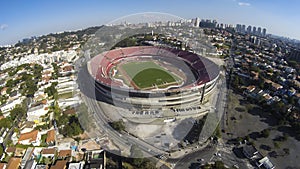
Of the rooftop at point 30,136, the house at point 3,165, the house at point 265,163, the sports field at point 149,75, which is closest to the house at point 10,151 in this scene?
the rooftop at point 30,136

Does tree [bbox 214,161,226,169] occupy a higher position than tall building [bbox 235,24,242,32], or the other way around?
tall building [bbox 235,24,242,32]

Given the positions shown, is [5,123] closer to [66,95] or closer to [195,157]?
[66,95]

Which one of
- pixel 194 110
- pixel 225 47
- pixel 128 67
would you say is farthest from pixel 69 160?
pixel 225 47

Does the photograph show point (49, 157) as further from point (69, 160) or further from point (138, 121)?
point (138, 121)

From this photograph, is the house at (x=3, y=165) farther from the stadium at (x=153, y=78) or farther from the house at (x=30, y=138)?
the stadium at (x=153, y=78)

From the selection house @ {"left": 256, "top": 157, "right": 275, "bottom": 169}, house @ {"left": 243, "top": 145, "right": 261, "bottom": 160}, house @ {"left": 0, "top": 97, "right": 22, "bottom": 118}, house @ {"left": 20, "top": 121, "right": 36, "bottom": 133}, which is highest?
house @ {"left": 0, "top": 97, "right": 22, "bottom": 118}

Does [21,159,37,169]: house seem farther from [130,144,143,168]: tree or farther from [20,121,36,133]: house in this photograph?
[130,144,143,168]: tree

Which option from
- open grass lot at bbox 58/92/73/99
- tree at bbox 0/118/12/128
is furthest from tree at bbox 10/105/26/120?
open grass lot at bbox 58/92/73/99
